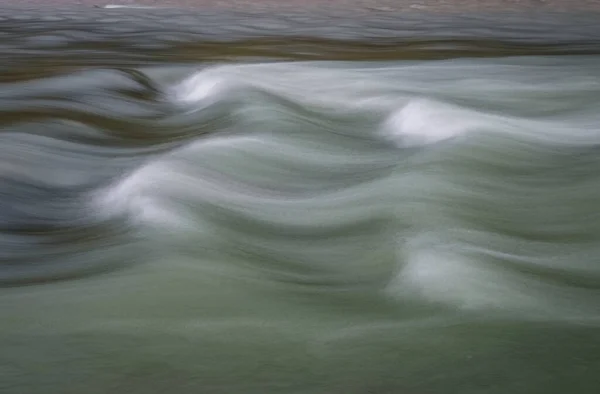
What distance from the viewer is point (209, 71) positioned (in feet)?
12.7

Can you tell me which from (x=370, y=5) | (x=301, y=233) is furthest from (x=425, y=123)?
(x=370, y=5)

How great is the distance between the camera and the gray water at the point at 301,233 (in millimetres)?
971

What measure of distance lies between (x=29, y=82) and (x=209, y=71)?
2.64ft

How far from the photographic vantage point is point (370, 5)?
8.70 metres

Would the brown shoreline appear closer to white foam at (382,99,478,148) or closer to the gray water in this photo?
the gray water

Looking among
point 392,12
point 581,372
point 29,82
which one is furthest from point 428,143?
point 392,12

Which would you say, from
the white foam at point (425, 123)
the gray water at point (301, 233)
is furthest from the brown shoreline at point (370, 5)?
the white foam at point (425, 123)

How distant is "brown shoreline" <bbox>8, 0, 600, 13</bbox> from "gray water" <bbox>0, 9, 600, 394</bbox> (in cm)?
460

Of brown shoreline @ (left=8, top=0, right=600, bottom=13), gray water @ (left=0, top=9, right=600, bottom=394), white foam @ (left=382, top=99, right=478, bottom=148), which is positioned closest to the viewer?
gray water @ (left=0, top=9, right=600, bottom=394)

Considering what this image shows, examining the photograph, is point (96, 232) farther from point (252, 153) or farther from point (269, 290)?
point (252, 153)

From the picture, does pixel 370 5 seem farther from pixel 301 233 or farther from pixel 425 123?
pixel 301 233

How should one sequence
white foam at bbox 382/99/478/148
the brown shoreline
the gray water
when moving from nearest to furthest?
the gray water < white foam at bbox 382/99/478/148 < the brown shoreline

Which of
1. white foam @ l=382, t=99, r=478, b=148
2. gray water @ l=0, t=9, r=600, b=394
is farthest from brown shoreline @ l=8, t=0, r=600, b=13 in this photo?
white foam @ l=382, t=99, r=478, b=148

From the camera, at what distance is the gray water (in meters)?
0.97
